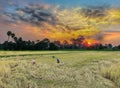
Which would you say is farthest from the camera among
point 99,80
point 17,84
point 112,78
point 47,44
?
point 47,44

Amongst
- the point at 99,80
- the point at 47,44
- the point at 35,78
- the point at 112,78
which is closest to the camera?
the point at 35,78

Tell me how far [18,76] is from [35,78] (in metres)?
0.88

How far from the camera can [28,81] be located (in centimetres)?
1504

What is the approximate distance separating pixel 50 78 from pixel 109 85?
310 centimetres

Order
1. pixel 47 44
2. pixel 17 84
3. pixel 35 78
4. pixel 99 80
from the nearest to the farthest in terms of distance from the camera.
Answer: pixel 17 84
pixel 35 78
pixel 99 80
pixel 47 44

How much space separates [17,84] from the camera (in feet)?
47.8

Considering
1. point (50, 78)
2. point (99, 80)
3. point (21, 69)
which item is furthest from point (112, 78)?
point (21, 69)

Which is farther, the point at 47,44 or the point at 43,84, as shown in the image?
the point at 47,44

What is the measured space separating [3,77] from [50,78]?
95.8 inches

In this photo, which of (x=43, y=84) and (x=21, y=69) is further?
(x=21, y=69)

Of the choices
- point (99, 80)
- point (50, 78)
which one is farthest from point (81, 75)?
point (50, 78)

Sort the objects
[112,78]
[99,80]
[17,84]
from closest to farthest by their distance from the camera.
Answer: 1. [17,84]
2. [99,80]
3. [112,78]

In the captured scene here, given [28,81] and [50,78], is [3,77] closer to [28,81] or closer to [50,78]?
[28,81]

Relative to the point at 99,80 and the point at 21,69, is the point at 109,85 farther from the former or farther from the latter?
the point at 21,69
